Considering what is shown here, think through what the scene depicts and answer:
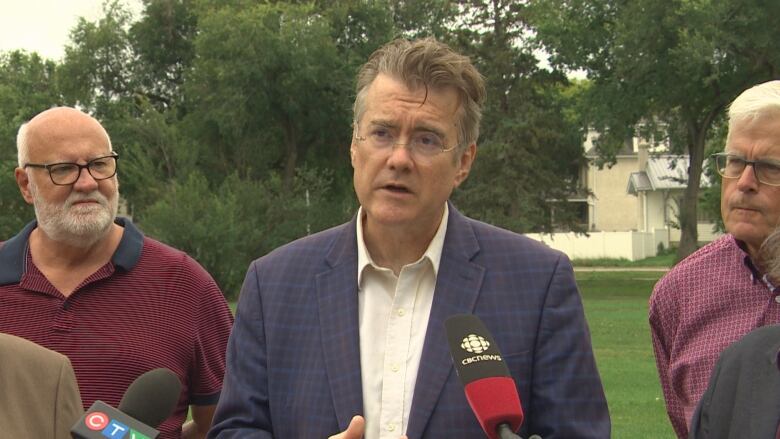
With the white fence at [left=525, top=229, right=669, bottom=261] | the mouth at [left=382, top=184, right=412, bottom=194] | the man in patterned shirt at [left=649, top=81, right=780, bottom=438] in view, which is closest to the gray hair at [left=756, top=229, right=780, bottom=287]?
the man in patterned shirt at [left=649, top=81, right=780, bottom=438]

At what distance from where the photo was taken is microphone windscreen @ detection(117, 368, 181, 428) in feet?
11.0

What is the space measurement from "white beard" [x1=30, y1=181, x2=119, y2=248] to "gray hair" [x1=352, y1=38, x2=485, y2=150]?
1.67 meters

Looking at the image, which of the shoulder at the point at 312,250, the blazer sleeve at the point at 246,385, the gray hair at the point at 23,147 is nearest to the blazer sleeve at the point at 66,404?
the blazer sleeve at the point at 246,385

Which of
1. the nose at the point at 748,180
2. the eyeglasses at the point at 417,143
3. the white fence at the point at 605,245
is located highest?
the eyeglasses at the point at 417,143

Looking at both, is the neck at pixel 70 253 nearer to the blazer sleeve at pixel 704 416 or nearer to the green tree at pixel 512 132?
the blazer sleeve at pixel 704 416

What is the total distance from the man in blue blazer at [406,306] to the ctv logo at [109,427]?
39.2 inches

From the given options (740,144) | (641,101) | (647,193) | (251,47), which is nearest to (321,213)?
(251,47)

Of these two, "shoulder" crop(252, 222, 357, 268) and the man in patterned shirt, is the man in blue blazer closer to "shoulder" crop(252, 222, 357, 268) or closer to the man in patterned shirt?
"shoulder" crop(252, 222, 357, 268)

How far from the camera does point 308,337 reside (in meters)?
4.19

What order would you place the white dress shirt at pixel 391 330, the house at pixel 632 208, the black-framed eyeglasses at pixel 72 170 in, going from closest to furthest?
the white dress shirt at pixel 391 330 → the black-framed eyeglasses at pixel 72 170 → the house at pixel 632 208

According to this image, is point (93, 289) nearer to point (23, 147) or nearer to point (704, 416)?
point (23, 147)

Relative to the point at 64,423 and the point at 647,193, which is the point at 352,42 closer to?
the point at 647,193

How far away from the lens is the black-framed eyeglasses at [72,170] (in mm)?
5406

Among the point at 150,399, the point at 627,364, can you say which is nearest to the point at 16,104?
the point at 627,364
